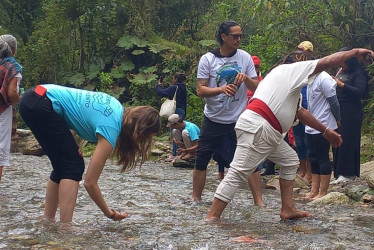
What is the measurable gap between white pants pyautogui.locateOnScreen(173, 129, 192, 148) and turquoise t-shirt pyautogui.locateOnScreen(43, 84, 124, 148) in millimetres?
7446

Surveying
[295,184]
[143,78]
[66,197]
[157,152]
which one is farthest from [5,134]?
[143,78]

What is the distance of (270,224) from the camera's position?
17.0 ft

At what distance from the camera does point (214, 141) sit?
643 cm

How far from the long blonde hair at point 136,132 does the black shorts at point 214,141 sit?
183cm

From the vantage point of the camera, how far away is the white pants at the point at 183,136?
39.6 feet

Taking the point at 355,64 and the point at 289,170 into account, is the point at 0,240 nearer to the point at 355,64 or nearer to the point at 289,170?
the point at 289,170

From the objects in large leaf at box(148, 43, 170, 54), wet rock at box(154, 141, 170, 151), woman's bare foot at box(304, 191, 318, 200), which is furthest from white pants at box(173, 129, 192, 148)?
large leaf at box(148, 43, 170, 54)

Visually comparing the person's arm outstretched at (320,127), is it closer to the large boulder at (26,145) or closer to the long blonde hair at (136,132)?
the long blonde hair at (136,132)

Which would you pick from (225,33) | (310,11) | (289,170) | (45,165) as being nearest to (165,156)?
(45,165)

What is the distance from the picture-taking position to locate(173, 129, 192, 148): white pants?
12.1m

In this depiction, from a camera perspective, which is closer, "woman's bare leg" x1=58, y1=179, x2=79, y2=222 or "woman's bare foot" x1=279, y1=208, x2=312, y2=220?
"woman's bare leg" x1=58, y1=179, x2=79, y2=222

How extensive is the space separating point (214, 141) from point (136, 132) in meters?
2.06

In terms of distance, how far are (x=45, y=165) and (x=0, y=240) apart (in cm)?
750

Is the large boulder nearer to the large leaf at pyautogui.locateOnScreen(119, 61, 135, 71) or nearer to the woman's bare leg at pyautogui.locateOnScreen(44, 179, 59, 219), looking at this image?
the large leaf at pyautogui.locateOnScreen(119, 61, 135, 71)
